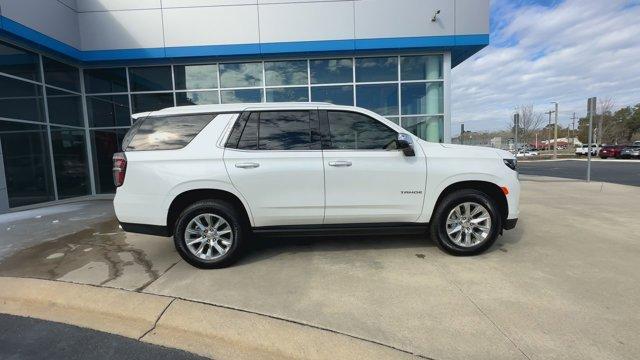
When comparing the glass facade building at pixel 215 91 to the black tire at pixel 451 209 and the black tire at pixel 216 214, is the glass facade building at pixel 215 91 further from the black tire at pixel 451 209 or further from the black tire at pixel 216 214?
the black tire at pixel 216 214

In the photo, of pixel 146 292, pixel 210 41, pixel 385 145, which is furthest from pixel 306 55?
pixel 146 292

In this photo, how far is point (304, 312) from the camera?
317 cm

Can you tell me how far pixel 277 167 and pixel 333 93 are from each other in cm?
752

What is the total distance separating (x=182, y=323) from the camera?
3092mm

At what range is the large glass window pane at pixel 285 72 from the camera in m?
11.0

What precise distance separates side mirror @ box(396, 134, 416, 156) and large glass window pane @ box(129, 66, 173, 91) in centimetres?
945

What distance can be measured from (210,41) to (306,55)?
9.55ft

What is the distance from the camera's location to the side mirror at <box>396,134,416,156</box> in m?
4.14

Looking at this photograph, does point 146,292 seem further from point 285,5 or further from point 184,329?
point 285,5

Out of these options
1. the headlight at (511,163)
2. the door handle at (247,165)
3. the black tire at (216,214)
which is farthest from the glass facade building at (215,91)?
the black tire at (216,214)

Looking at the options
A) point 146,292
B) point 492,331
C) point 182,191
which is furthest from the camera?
point 182,191

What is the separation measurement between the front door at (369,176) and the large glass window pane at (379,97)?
7.02 metres

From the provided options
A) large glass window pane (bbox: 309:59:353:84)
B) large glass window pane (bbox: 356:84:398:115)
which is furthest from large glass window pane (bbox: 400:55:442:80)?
large glass window pane (bbox: 309:59:353:84)

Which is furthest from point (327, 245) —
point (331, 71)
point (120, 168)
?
point (331, 71)
